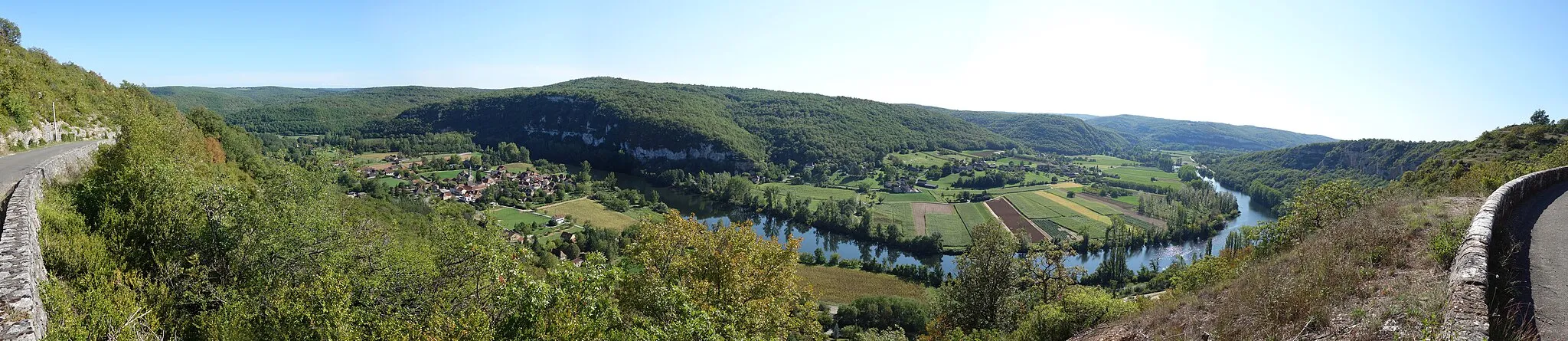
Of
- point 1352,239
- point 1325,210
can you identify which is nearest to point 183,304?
point 1352,239

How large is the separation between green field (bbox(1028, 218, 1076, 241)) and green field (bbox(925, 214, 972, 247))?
8.08 m

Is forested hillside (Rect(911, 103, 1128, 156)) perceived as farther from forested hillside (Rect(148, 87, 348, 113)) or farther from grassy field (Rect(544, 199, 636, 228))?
forested hillside (Rect(148, 87, 348, 113))

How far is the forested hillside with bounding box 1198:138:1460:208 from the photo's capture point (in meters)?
69.7

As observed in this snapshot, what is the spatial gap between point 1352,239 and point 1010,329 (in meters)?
7.85

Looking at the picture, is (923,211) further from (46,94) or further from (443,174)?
(443,174)

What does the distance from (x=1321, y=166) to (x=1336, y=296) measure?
11888 cm

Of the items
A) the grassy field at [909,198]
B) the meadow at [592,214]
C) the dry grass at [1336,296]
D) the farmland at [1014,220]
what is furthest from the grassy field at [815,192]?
the dry grass at [1336,296]

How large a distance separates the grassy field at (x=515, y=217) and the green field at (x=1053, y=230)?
52.8 meters

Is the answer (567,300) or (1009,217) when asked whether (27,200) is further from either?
(1009,217)

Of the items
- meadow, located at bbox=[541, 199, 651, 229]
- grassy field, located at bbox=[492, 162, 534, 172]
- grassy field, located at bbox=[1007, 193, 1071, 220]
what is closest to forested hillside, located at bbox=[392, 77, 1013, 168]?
grassy field, located at bbox=[492, 162, 534, 172]

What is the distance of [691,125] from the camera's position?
4724 inches

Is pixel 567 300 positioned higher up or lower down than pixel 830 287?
higher up

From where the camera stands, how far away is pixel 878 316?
34.9 m

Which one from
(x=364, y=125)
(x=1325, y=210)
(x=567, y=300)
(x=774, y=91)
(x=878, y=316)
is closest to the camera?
(x=567, y=300)
